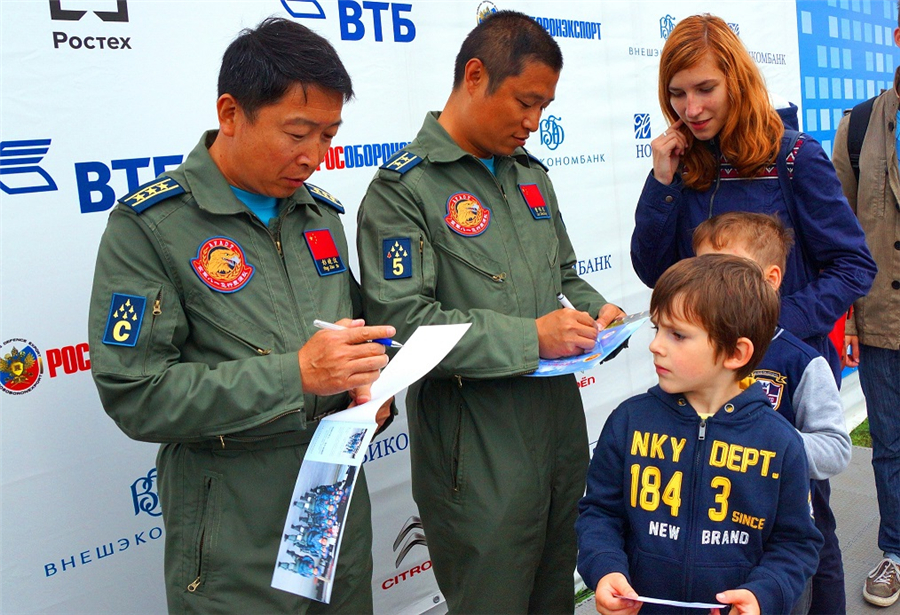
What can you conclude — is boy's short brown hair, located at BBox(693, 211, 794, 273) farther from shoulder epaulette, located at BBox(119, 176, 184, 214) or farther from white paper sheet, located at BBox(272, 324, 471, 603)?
shoulder epaulette, located at BBox(119, 176, 184, 214)

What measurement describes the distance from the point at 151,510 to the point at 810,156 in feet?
6.56

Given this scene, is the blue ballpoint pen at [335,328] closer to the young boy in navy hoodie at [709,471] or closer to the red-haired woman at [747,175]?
the young boy in navy hoodie at [709,471]

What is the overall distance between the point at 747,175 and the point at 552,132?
51.6 inches

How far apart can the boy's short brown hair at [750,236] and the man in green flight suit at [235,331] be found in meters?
0.87

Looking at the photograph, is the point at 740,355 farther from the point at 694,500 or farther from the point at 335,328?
the point at 335,328

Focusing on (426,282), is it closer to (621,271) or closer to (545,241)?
(545,241)

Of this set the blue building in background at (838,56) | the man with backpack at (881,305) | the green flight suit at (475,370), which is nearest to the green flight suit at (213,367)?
the green flight suit at (475,370)

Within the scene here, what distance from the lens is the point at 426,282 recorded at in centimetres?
186

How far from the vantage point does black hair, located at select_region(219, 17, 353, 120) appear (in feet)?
5.10

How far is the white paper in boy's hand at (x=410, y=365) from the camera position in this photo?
1.52m

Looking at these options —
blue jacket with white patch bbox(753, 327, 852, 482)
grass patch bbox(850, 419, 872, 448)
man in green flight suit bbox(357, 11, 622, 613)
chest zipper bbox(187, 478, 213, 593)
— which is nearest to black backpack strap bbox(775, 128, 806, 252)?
blue jacket with white patch bbox(753, 327, 852, 482)

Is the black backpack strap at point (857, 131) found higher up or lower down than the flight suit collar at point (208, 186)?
higher up

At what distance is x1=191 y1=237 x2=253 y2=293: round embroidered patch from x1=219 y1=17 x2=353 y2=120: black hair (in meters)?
0.26

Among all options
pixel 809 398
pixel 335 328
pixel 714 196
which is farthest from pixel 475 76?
pixel 809 398
